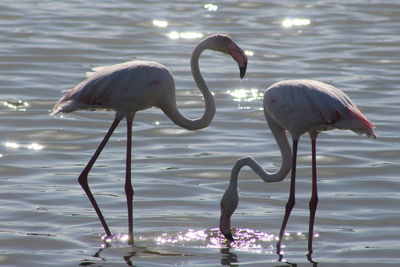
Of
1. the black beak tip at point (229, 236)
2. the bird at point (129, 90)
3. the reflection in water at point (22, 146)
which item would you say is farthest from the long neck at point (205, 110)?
the reflection in water at point (22, 146)

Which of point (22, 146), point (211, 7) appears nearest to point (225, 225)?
point (22, 146)

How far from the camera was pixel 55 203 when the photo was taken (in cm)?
1022

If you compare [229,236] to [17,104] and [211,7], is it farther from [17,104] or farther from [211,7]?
[211,7]

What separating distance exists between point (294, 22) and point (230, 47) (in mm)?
12414

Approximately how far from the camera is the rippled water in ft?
29.9

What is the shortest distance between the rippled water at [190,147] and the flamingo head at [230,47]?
1484mm

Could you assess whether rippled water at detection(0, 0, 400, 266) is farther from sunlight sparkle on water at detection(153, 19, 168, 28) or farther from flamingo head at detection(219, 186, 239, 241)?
flamingo head at detection(219, 186, 239, 241)

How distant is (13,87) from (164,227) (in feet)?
22.0

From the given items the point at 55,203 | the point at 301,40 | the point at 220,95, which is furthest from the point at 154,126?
the point at 301,40

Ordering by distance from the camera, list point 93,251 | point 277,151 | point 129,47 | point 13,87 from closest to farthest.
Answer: point 93,251 < point 277,151 < point 13,87 < point 129,47

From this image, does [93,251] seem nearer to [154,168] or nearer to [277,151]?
[154,168]

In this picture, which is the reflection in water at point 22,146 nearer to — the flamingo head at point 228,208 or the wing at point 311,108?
the flamingo head at point 228,208

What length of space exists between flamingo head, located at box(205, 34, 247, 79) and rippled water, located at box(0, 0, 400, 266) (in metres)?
1.48

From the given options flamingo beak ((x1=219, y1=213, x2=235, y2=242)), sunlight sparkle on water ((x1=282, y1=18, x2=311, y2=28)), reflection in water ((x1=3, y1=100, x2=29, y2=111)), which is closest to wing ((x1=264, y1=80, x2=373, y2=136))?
flamingo beak ((x1=219, y1=213, x2=235, y2=242))
